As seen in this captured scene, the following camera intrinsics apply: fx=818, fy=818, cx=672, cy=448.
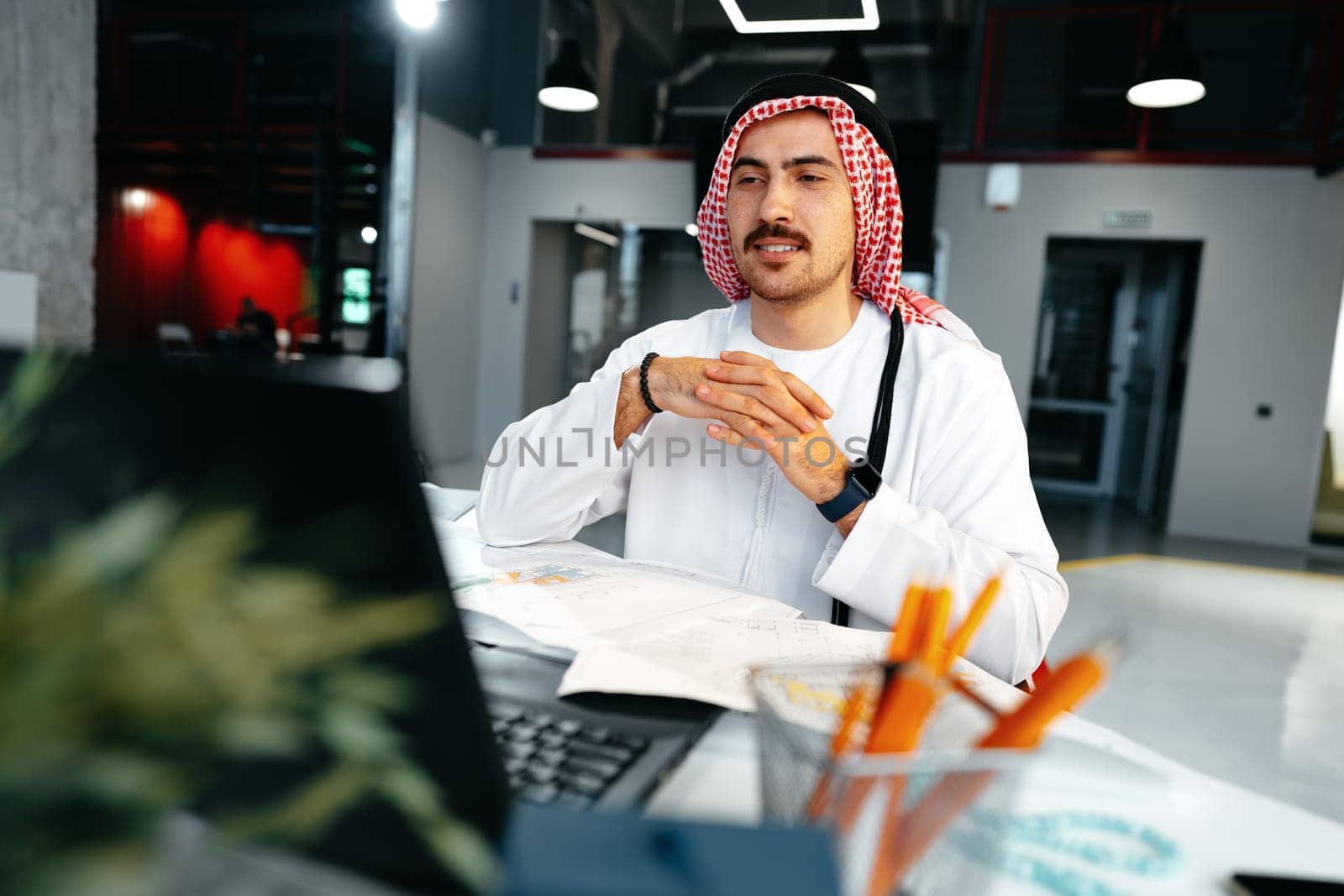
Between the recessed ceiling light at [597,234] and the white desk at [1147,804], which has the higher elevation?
the recessed ceiling light at [597,234]

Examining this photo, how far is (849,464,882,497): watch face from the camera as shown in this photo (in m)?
1.10

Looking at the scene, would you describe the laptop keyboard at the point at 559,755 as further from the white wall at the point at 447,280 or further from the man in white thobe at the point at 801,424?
the white wall at the point at 447,280

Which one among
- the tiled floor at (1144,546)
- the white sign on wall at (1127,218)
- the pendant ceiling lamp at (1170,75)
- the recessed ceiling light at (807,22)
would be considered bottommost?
the tiled floor at (1144,546)

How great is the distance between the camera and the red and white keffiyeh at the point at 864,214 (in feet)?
4.63

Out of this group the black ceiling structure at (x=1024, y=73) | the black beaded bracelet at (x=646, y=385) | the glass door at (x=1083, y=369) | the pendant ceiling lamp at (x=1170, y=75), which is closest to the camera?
the black beaded bracelet at (x=646, y=385)

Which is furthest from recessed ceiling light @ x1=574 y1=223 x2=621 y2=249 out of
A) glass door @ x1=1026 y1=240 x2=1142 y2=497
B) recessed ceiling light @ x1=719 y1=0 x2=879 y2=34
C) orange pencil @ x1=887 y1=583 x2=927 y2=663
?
orange pencil @ x1=887 y1=583 x2=927 y2=663

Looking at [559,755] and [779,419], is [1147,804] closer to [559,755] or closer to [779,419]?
[559,755]

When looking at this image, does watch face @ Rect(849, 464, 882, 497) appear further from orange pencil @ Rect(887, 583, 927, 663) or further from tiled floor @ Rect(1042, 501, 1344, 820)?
orange pencil @ Rect(887, 583, 927, 663)

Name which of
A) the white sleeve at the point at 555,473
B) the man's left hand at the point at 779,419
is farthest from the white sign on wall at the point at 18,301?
the man's left hand at the point at 779,419

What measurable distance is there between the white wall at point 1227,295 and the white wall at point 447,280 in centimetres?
395

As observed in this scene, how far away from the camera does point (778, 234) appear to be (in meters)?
1.40

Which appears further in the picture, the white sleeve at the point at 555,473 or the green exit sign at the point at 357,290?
the green exit sign at the point at 357,290

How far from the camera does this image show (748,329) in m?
1.60

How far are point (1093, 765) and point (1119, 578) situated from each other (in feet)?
14.9
